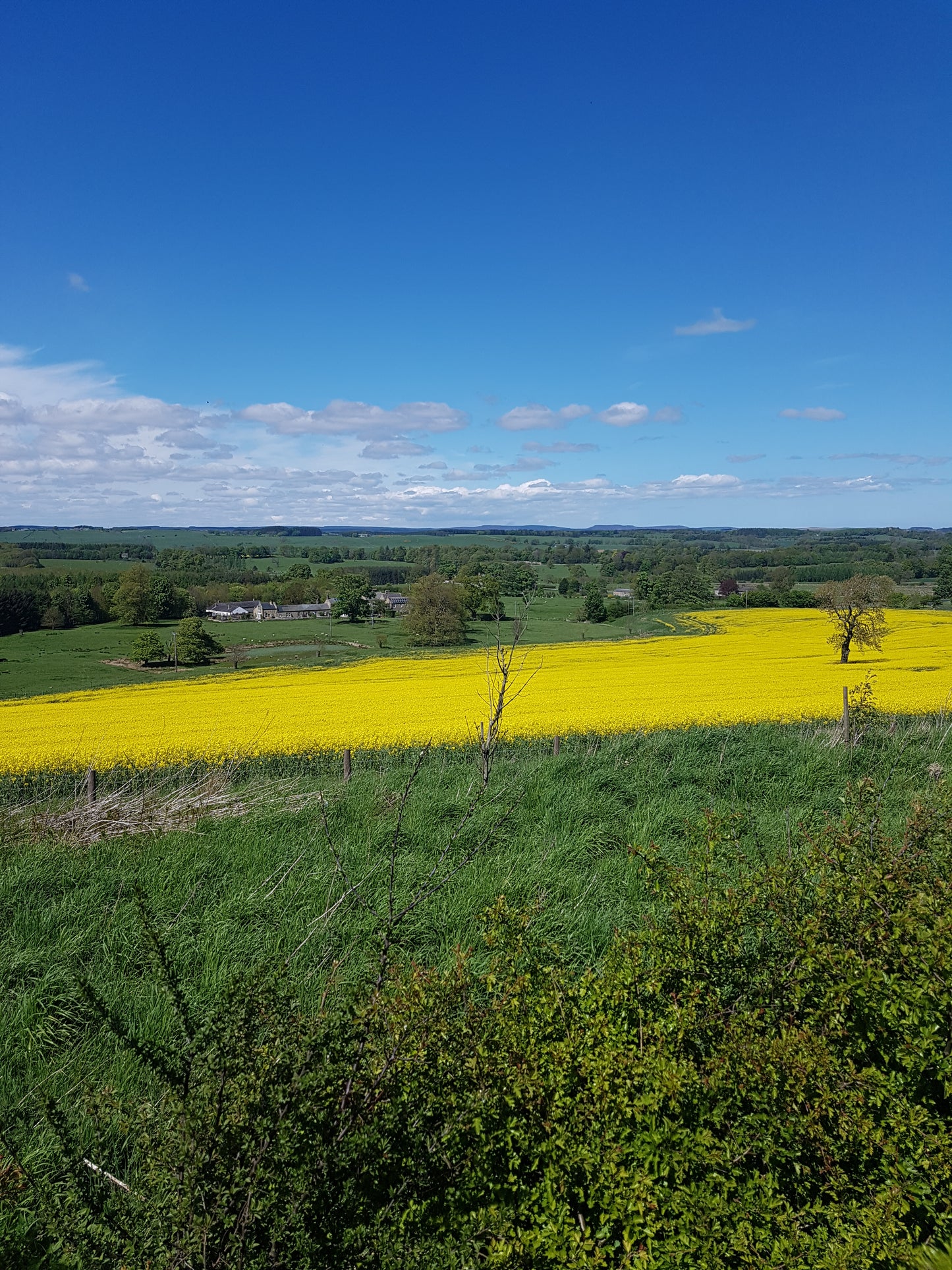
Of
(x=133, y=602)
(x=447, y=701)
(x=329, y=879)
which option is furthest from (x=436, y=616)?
(x=329, y=879)

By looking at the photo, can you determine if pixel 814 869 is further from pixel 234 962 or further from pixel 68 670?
pixel 68 670

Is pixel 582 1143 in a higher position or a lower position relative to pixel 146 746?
higher

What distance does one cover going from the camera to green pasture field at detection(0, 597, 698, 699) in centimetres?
4316

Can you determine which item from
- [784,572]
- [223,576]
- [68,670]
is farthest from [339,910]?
[223,576]

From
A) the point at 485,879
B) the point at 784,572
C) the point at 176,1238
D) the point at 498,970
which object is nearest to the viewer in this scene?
the point at 176,1238

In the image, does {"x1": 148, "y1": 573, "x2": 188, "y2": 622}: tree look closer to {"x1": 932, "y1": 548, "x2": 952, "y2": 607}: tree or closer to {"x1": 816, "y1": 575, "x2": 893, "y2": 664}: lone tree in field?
{"x1": 816, "y1": 575, "x2": 893, "y2": 664}: lone tree in field

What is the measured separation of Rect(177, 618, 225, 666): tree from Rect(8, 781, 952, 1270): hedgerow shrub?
51.0 meters

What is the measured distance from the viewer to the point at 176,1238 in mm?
2158

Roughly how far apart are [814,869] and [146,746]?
17341 mm

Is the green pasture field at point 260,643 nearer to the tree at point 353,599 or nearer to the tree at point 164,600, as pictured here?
the tree at point 353,599

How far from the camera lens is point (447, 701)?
24094mm

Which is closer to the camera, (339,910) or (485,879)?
(339,910)

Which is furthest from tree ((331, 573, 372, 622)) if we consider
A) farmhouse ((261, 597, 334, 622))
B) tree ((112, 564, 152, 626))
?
tree ((112, 564, 152, 626))

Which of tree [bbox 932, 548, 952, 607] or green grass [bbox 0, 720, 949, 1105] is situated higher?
tree [bbox 932, 548, 952, 607]
